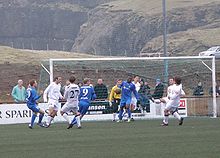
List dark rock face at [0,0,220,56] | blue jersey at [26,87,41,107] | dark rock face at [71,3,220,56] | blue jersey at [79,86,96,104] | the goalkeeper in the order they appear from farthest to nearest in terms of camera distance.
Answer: dark rock face at [0,0,220,56]
dark rock face at [71,3,220,56]
the goalkeeper
blue jersey at [26,87,41,107]
blue jersey at [79,86,96,104]

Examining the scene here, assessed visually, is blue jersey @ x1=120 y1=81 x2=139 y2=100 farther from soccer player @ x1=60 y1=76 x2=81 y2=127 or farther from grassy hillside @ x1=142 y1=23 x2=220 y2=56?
grassy hillside @ x1=142 y1=23 x2=220 y2=56

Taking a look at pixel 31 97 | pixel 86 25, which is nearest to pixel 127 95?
pixel 31 97

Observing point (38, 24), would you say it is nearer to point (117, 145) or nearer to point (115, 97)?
point (115, 97)

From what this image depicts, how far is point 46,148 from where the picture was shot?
1808 centimetres

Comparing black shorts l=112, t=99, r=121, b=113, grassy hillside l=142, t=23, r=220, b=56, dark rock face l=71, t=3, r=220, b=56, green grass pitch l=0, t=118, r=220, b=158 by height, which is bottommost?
green grass pitch l=0, t=118, r=220, b=158

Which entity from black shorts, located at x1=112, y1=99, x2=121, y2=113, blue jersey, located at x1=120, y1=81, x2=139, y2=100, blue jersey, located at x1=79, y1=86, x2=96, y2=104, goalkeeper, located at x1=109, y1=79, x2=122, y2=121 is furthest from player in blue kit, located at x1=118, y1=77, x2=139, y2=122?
blue jersey, located at x1=79, y1=86, x2=96, y2=104

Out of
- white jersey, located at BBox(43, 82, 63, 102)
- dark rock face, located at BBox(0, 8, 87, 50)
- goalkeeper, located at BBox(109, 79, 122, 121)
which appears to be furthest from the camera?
dark rock face, located at BBox(0, 8, 87, 50)

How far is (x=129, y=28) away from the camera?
99.1 meters

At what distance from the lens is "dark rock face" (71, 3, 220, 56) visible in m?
96.5

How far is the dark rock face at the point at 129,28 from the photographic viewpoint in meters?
96.5

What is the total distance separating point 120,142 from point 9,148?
2.65 m

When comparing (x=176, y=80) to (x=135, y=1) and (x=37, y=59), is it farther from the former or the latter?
(x=135, y=1)

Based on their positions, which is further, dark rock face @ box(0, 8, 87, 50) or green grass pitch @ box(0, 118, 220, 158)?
dark rock face @ box(0, 8, 87, 50)

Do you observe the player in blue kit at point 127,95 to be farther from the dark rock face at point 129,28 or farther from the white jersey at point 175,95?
the dark rock face at point 129,28
